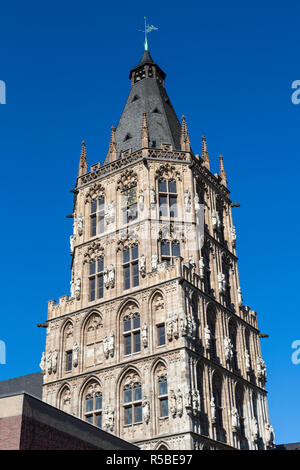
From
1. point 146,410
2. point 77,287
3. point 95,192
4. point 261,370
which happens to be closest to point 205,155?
point 95,192

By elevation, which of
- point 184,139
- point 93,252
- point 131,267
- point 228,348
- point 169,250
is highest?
point 184,139

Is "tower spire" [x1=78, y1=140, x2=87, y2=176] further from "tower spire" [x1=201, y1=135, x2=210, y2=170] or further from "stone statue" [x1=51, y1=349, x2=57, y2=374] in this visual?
"stone statue" [x1=51, y1=349, x2=57, y2=374]

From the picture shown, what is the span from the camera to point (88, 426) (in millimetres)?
32312

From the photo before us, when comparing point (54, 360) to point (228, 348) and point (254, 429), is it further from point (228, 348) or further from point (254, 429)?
point (254, 429)

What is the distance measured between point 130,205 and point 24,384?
680 inches

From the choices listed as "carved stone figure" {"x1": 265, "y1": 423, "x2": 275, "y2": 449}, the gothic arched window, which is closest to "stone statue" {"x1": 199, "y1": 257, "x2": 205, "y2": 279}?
the gothic arched window

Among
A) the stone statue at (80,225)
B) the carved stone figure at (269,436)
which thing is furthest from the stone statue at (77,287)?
the carved stone figure at (269,436)

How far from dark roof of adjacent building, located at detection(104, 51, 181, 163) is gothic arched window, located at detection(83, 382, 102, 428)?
63.5 ft

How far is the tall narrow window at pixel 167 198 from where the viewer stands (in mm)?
50312

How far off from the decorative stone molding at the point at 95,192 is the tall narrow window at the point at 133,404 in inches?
655

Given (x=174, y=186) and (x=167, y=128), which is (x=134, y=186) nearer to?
(x=174, y=186)

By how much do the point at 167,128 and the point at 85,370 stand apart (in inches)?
859

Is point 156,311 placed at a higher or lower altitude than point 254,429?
higher

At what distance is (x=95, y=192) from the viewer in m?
54.1
